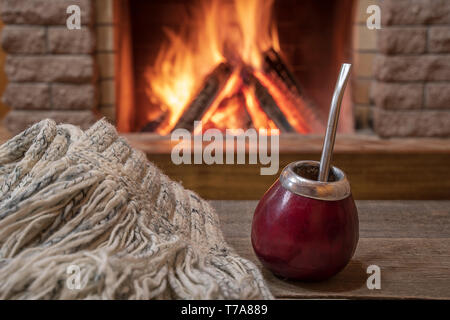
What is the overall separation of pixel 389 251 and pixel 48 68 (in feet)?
3.43

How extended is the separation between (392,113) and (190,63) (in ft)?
2.39

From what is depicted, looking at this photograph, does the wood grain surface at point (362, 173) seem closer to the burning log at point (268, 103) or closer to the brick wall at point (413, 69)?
the brick wall at point (413, 69)

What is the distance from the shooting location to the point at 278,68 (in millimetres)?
1744

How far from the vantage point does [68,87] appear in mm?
1465

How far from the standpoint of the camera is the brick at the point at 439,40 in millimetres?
1388

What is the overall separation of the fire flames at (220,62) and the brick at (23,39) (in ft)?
1.47

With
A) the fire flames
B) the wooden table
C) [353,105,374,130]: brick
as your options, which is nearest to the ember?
the fire flames

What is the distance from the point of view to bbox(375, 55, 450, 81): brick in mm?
1405

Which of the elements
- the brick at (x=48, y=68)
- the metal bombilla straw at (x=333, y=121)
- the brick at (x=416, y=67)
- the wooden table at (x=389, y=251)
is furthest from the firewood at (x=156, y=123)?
the metal bombilla straw at (x=333, y=121)

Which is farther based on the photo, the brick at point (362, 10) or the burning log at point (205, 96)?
the burning log at point (205, 96)

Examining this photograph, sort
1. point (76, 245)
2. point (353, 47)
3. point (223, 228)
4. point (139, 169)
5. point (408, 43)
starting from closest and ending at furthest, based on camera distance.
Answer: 1. point (76, 245)
2. point (139, 169)
3. point (223, 228)
4. point (408, 43)
5. point (353, 47)

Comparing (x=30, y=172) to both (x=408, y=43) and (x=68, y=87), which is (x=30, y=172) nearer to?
(x=68, y=87)

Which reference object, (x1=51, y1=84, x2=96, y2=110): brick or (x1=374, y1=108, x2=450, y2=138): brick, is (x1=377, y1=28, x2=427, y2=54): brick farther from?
(x1=51, y1=84, x2=96, y2=110): brick
